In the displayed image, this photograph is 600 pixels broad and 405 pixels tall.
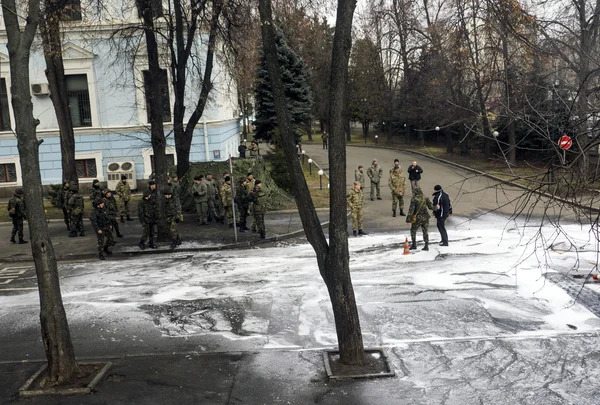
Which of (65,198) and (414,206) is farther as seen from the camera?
(65,198)

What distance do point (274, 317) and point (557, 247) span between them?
330 inches

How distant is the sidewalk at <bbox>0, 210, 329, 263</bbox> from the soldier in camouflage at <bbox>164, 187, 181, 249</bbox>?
231 millimetres

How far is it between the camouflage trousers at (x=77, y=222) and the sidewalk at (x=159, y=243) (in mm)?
345

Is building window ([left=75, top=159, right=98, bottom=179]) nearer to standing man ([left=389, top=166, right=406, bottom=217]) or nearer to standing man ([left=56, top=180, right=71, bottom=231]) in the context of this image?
standing man ([left=56, top=180, right=71, bottom=231])

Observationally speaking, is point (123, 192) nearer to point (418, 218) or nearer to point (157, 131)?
point (157, 131)

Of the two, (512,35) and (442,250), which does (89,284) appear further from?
(512,35)

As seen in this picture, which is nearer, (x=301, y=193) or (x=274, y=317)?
(x=301, y=193)

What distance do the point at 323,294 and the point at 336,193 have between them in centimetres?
418

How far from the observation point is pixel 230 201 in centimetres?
2033

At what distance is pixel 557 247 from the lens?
591 inches

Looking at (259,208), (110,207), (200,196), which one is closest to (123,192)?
(200,196)

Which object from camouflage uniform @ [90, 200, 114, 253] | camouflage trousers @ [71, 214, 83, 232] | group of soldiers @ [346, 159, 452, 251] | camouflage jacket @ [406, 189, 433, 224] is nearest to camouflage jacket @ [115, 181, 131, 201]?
camouflage trousers @ [71, 214, 83, 232]

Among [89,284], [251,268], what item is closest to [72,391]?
[89,284]

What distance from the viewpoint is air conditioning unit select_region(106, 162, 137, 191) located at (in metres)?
27.4
